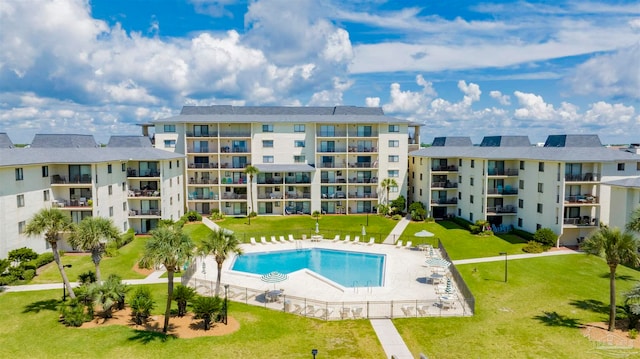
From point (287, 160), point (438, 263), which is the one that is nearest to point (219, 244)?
point (438, 263)

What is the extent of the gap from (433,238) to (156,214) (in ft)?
113

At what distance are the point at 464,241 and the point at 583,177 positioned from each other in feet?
46.8

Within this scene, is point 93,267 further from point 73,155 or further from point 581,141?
point 581,141

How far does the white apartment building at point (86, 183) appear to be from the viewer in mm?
36844

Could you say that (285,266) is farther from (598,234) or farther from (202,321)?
(598,234)

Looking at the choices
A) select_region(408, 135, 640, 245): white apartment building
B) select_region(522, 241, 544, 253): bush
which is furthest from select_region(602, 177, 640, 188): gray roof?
select_region(522, 241, 544, 253): bush

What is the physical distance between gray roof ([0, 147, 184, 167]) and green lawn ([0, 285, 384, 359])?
1620 centimetres

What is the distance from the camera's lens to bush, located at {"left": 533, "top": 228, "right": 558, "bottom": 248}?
144 ft

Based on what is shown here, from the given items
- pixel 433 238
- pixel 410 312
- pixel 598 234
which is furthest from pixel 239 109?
pixel 598 234

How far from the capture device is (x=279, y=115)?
226 feet

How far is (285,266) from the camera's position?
4169 cm

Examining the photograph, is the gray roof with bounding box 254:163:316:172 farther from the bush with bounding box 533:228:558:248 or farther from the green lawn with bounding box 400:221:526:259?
the bush with bounding box 533:228:558:248

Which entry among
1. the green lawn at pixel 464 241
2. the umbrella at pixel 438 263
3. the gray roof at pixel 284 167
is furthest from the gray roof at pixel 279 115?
the umbrella at pixel 438 263

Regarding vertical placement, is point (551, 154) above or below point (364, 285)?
above
